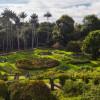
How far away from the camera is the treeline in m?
111

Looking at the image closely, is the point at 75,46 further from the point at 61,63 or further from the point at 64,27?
the point at 61,63

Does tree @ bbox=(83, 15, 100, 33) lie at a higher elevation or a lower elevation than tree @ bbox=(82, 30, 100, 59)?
higher

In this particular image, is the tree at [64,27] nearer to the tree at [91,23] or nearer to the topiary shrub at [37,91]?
the tree at [91,23]

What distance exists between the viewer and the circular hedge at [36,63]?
A: 73.1m

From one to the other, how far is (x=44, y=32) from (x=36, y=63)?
50543mm

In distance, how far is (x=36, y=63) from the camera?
7556 cm

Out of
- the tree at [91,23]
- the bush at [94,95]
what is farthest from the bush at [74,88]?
the tree at [91,23]

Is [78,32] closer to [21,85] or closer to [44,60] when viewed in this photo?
[44,60]

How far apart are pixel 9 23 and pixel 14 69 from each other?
5577cm

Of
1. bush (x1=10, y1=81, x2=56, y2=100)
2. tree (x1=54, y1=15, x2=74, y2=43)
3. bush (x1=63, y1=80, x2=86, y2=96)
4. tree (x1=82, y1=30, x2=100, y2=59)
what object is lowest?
bush (x1=63, y1=80, x2=86, y2=96)

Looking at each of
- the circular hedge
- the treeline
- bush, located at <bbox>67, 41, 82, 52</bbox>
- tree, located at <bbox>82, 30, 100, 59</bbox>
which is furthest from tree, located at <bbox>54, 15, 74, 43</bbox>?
the circular hedge

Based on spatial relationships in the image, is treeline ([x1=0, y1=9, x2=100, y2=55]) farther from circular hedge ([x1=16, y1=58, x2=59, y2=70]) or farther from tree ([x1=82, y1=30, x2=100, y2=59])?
circular hedge ([x1=16, y1=58, x2=59, y2=70])

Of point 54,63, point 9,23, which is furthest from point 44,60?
point 9,23

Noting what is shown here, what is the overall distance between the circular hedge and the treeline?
28.3 metres
